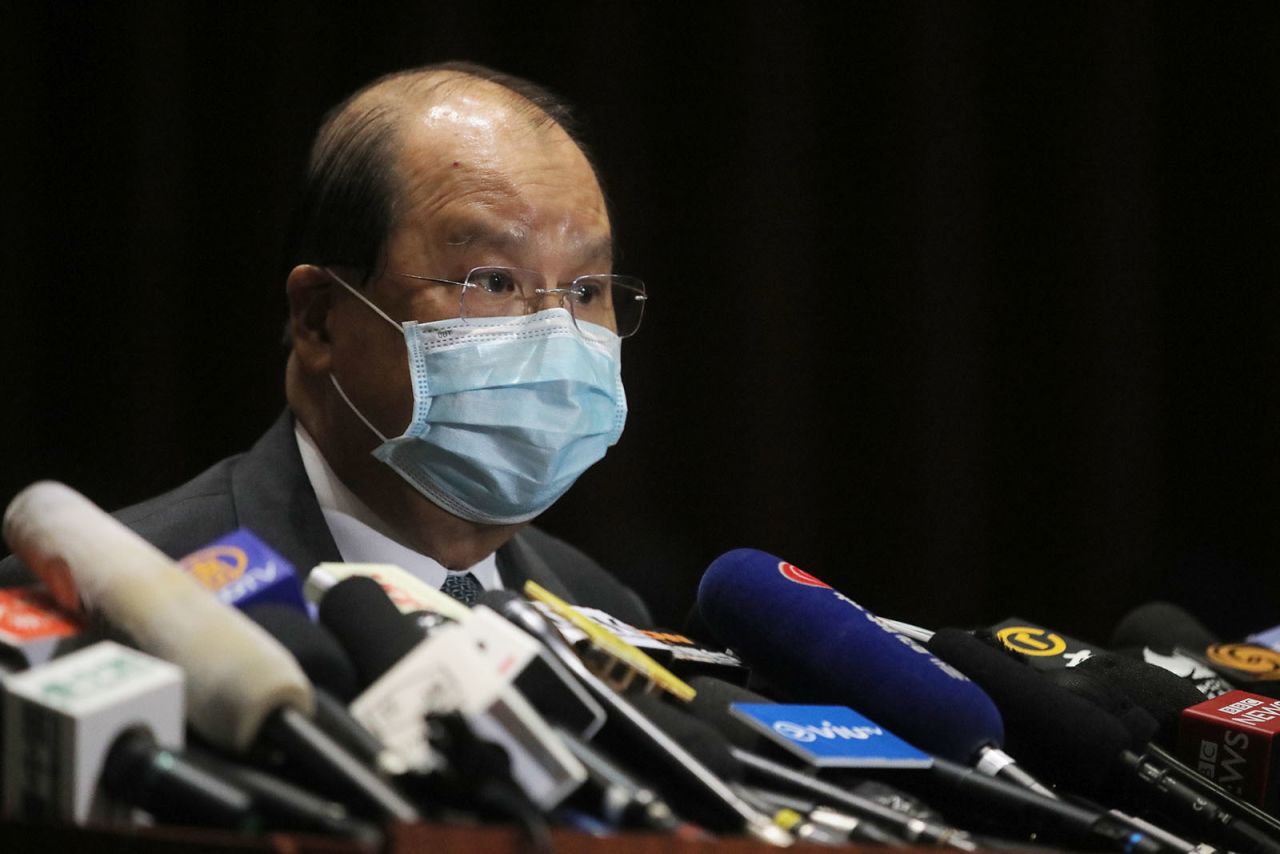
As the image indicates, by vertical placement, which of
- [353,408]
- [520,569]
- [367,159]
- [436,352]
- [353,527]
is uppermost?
[367,159]

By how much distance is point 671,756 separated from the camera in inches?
33.6

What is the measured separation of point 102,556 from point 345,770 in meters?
0.30

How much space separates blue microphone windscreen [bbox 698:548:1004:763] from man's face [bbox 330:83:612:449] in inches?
33.1

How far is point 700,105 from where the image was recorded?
3303 millimetres

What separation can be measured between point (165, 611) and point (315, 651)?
11 cm

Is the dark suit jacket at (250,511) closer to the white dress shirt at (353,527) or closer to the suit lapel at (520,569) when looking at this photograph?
the white dress shirt at (353,527)

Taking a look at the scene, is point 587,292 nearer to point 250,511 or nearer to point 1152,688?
point 250,511

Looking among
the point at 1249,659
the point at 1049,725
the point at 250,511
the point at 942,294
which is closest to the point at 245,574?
the point at 1049,725

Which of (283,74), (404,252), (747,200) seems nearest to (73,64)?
(283,74)

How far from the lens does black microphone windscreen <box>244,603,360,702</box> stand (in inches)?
35.1

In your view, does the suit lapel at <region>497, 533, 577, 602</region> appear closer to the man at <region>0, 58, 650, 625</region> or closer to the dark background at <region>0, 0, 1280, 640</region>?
the man at <region>0, 58, 650, 625</region>

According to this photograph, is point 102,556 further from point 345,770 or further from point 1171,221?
point 1171,221

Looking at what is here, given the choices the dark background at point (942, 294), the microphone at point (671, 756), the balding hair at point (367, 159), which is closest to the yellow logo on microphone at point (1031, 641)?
the microphone at point (671, 756)

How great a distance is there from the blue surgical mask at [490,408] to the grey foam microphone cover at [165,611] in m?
1.01
